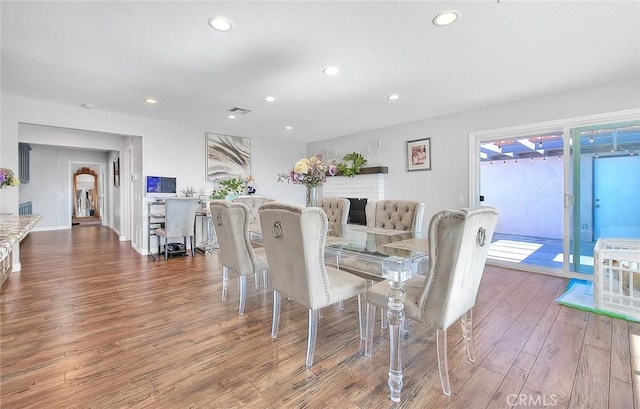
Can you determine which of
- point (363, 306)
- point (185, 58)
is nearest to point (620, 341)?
point (363, 306)

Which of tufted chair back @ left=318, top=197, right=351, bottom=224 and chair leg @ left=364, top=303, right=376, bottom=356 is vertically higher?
tufted chair back @ left=318, top=197, right=351, bottom=224

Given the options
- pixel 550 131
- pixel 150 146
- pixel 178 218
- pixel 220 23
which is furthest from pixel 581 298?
pixel 150 146

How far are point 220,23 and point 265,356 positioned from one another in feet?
7.83

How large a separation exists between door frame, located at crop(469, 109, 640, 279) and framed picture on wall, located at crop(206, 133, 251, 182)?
14.1 ft

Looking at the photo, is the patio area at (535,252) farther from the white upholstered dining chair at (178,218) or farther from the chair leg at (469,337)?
the white upholstered dining chair at (178,218)

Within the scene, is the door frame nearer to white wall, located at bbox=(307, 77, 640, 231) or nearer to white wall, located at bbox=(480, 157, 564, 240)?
white wall, located at bbox=(307, 77, 640, 231)

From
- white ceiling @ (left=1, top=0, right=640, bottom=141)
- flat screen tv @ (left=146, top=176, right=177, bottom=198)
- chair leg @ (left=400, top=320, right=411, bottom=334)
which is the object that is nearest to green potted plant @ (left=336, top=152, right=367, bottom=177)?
white ceiling @ (left=1, top=0, right=640, bottom=141)

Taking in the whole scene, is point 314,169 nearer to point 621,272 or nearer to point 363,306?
point 363,306

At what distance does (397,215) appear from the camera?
10.4ft

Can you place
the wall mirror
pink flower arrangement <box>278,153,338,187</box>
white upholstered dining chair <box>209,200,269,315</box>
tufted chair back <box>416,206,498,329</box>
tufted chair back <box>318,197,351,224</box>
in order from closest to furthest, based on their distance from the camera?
tufted chair back <box>416,206,498,329</box> → white upholstered dining chair <box>209,200,269,315</box> → pink flower arrangement <box>278,153,338,187</box> → tufted chair back <box>318,197,351,224</box> → the wall mirror

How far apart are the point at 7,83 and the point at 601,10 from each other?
18.8ft

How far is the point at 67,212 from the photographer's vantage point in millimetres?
8555

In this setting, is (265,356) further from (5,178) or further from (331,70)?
(5,178)

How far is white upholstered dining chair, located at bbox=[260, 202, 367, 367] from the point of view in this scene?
1.70 meters
